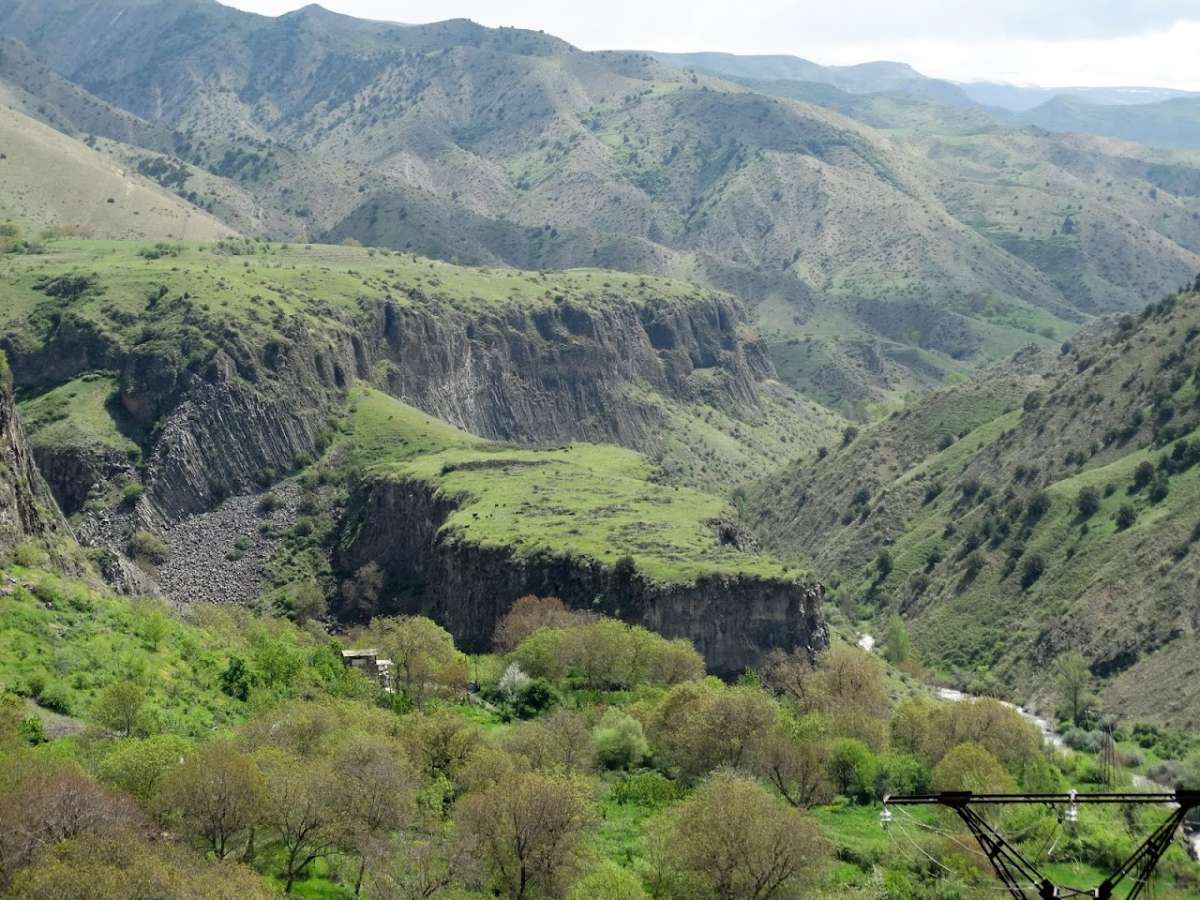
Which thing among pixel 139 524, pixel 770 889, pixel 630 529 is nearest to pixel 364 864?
pixel 770 889

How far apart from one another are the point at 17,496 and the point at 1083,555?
99.9 meters

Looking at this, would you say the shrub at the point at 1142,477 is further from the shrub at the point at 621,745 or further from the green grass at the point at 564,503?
the shrub at the point at 621,745

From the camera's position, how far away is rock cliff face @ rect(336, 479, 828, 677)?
452 ft

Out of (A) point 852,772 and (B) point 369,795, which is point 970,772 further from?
(B) point 369,795

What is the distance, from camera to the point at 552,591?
481 ft

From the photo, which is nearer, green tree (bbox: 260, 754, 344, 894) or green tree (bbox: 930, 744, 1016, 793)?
green tree (bbox: 260, 754, 344, 894)

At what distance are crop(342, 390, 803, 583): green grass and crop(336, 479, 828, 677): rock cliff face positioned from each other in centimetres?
136

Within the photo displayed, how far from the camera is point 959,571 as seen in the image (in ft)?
587

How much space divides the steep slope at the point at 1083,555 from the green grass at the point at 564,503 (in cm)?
2390

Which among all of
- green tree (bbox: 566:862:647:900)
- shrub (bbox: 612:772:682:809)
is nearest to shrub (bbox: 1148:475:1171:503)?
shrub (bbox: 612:772:682:809)

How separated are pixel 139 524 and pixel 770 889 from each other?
375 feet

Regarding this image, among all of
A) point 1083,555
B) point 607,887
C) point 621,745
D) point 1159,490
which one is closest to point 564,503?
point 1083,555

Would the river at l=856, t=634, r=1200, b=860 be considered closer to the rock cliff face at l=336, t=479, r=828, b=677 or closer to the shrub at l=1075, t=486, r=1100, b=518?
the rock cliff face at l=336, t=479, r=828, b=677

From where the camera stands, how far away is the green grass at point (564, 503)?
145875 mm
